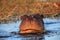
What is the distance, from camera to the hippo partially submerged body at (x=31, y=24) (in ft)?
8.71

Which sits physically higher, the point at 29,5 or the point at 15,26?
the point at 29,5

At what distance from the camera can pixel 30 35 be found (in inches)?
104

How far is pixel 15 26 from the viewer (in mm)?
2695

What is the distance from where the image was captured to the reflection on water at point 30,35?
2627 millimetres

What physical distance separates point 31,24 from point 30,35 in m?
0.14

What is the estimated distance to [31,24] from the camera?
268 centimetres

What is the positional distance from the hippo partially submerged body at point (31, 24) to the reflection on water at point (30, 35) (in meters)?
0.05

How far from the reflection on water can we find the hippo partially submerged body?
52 millimetres

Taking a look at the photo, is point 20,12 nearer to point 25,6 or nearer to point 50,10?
point 25,6

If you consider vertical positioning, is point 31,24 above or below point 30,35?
above

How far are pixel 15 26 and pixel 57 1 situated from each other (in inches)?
25.4

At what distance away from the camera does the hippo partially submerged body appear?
2.65 meters

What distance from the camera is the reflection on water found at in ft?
8.62

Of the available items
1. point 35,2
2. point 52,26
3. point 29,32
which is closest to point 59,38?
point 52,26
